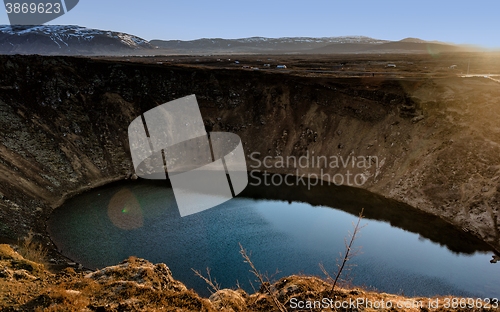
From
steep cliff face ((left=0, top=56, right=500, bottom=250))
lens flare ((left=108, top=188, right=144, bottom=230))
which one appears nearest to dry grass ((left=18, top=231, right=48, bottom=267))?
steep cliff face ((left=0, top=56, right=500, bottom=250))

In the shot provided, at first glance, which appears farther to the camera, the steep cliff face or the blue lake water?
the steep cliff face

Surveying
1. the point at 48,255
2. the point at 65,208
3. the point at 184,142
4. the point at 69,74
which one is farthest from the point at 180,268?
the point at 69,74

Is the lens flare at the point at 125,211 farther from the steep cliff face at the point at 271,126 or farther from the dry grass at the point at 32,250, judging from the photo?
the dry grass at the point at 32,250

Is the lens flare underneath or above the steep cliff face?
underneath

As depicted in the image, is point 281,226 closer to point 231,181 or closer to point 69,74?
point 231,181

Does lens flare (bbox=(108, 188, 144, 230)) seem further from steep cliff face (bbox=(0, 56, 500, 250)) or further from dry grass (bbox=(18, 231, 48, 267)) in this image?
dry grass (bbox=(18, 231, 48, 267))

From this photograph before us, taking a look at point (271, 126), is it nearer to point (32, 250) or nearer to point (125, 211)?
point (125, 211)
